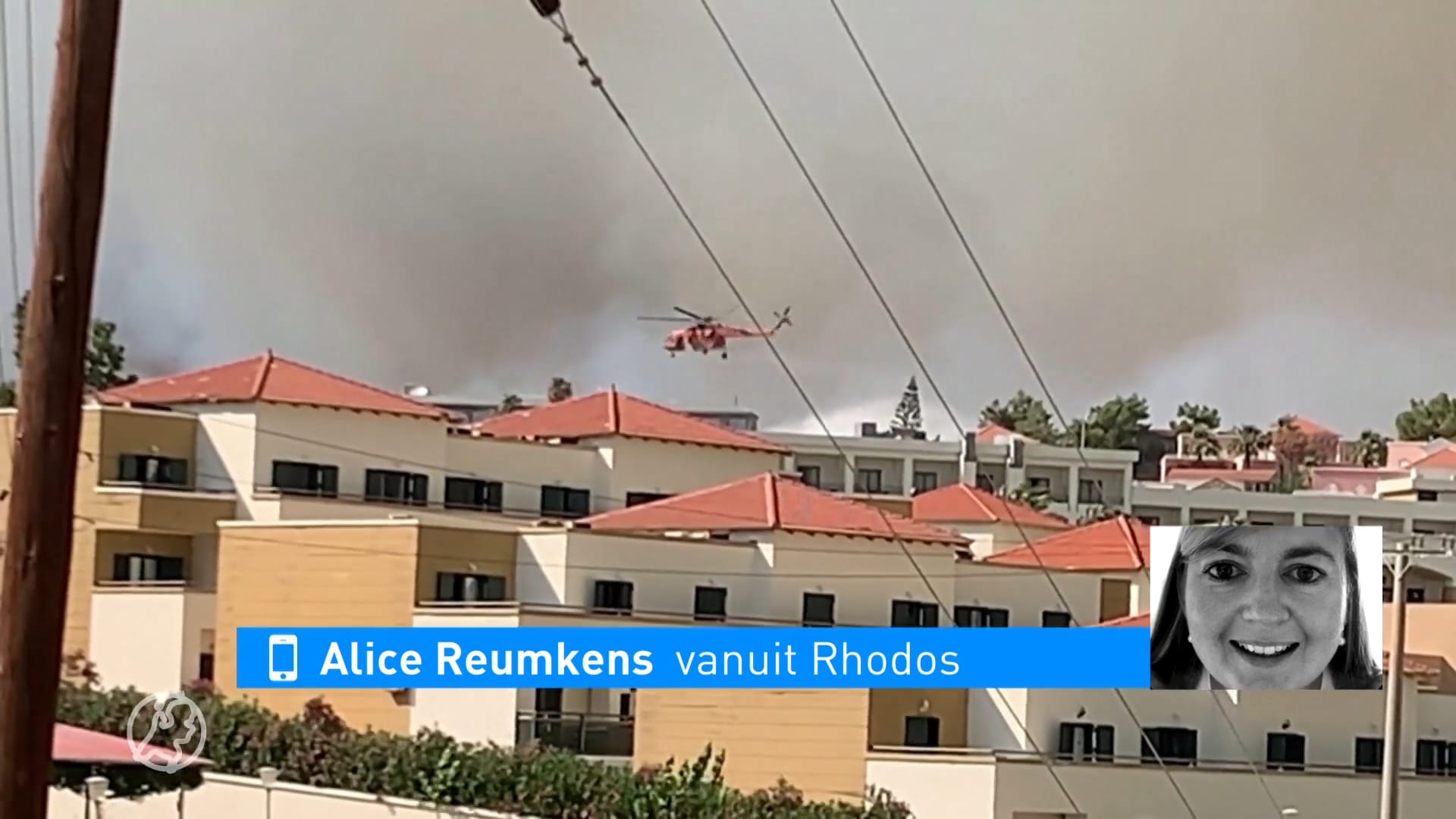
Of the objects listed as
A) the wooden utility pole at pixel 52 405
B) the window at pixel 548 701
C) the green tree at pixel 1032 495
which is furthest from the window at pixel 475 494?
the wooden utility pole at pixel 52 405

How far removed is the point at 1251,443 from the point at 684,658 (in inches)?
2637

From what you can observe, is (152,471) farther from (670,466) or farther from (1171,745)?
(1171,745)

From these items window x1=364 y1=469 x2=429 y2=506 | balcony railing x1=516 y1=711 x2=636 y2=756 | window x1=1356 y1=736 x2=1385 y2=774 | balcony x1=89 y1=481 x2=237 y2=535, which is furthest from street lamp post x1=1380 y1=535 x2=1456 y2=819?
balcony x1=89 y1=481 x2=237 y2=535

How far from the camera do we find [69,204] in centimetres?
736

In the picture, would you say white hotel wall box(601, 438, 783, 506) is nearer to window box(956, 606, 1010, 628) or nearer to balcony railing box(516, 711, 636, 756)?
window box(956, 606, 1010, 628)

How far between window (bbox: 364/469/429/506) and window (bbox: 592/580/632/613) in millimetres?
8711

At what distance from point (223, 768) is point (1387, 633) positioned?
1884 centimetres

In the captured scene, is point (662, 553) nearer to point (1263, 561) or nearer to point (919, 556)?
point (919, 556)

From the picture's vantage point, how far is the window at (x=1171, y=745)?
116 ft

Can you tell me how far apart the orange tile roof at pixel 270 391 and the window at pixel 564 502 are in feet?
8.93

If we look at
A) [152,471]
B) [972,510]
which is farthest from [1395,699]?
[972,510]

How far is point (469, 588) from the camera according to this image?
37.8m

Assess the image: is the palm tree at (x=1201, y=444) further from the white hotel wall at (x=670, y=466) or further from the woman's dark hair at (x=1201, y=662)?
the woman's dark hair at (x=1201, y=662)

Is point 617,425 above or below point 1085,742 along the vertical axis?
above
